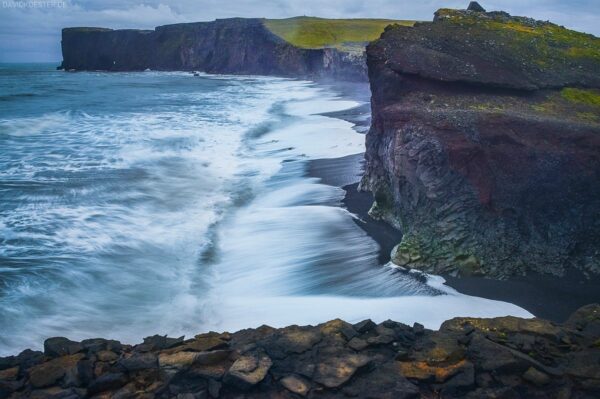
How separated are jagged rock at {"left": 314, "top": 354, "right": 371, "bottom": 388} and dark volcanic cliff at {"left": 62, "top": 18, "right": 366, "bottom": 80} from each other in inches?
2010

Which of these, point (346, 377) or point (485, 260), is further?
point (485, 260)

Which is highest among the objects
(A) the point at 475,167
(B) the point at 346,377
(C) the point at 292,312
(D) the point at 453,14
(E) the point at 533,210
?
(D) the point at 453,14

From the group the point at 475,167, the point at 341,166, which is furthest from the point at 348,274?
the point at 341,166

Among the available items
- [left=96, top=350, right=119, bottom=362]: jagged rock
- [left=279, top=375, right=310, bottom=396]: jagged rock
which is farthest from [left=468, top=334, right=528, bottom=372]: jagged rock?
[left=96, top=350, right=119, bottom=362]: jagged rock

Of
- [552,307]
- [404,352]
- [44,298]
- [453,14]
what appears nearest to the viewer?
[404,352]

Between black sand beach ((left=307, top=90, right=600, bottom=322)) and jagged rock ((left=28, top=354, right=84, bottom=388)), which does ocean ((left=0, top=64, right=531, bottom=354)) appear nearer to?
black sand beach ((left=307, top=90, right=600, bottom=322))

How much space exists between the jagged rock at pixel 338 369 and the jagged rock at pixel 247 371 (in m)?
0.42

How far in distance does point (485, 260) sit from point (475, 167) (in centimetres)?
128

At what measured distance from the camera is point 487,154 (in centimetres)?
688

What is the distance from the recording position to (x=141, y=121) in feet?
69.7

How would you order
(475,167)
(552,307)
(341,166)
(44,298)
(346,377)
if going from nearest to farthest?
1. (346,377)
2. (552,307)
3. (44,298)
4. (475,167)
5. (341,166)

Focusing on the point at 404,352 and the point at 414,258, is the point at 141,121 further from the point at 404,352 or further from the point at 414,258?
the point at 404,352

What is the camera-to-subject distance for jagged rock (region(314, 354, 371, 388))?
3.79 meters

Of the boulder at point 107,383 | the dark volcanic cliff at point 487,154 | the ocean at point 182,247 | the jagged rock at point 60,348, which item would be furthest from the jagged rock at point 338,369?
the dark volcanic cliff at point 487,154
